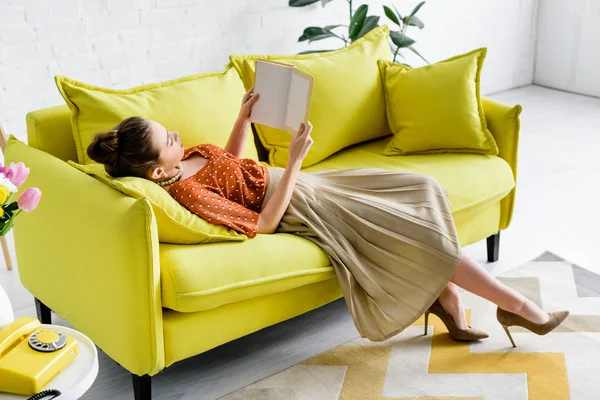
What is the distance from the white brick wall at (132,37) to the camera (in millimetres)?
3219

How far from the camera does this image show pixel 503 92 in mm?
5465

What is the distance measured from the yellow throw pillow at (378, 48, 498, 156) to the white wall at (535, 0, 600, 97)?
2.64m

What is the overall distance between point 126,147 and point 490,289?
119 cm

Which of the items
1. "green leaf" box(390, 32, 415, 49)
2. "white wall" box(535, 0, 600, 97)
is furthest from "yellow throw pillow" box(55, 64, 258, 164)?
"white wall" box(535, 0, 600, 97)

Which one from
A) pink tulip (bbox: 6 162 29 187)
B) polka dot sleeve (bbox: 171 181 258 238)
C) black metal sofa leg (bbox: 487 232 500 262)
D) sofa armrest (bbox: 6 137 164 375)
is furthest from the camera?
black metal sofa leg (bbox: 487 232 500 262)

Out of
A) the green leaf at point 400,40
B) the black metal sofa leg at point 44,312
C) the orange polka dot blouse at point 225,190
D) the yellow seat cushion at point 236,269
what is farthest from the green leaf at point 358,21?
the black metal sofa leg at point 44,312

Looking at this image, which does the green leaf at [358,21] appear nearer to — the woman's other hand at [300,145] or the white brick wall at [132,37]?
the white brick wall at [132,37]

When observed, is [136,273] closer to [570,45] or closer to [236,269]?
[236,269]

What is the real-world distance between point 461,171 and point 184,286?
1206mm

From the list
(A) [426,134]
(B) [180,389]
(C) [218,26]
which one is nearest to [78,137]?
(B) [180,389]

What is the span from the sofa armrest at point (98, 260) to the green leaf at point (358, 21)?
1866mm

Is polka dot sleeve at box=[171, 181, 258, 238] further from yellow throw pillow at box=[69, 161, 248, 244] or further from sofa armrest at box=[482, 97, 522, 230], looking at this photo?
sofa armrest at box=[482, 97, 522, 230]

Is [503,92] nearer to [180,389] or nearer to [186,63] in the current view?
[186,63]

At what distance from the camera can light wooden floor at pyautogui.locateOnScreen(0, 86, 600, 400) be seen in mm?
2385
